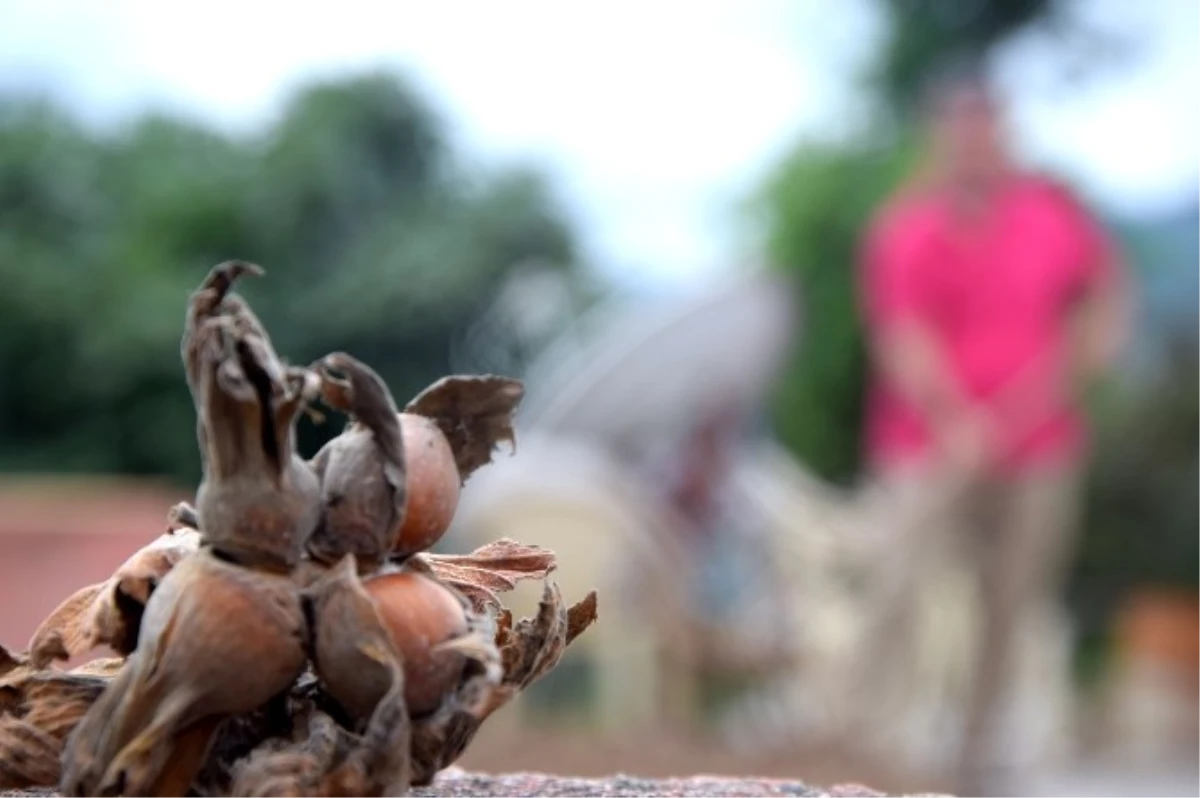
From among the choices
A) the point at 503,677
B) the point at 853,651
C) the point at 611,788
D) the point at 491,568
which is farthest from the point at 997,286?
the point at 503,677

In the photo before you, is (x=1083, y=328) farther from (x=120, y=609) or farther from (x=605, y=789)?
(x=120, y=609)

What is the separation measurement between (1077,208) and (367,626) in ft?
15.8

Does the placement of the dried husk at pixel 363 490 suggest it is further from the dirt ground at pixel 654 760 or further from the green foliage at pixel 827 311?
the green foliage at pixel 827 311

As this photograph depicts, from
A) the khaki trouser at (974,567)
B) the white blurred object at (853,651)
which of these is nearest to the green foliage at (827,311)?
the white blurred object at (853,651)

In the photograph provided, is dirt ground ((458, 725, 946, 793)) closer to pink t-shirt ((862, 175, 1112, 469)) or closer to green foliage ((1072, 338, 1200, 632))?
pink t-shirt ((862, 175, 1112, 469))

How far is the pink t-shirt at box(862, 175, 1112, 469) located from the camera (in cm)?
509

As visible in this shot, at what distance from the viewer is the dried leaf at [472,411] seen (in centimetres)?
91

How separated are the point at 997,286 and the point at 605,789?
4233 millimetres

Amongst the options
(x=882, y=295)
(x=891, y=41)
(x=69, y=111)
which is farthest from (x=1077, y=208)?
(x=891, y=41)

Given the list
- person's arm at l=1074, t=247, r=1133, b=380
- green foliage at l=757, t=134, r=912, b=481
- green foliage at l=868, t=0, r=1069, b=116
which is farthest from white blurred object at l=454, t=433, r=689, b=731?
green foliage at l=868, t=0, r=1069, b=116

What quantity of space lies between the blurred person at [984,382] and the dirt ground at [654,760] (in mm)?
572

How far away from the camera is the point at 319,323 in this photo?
7.76m

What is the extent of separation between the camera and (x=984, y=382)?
510cm

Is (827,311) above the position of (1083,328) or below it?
above
